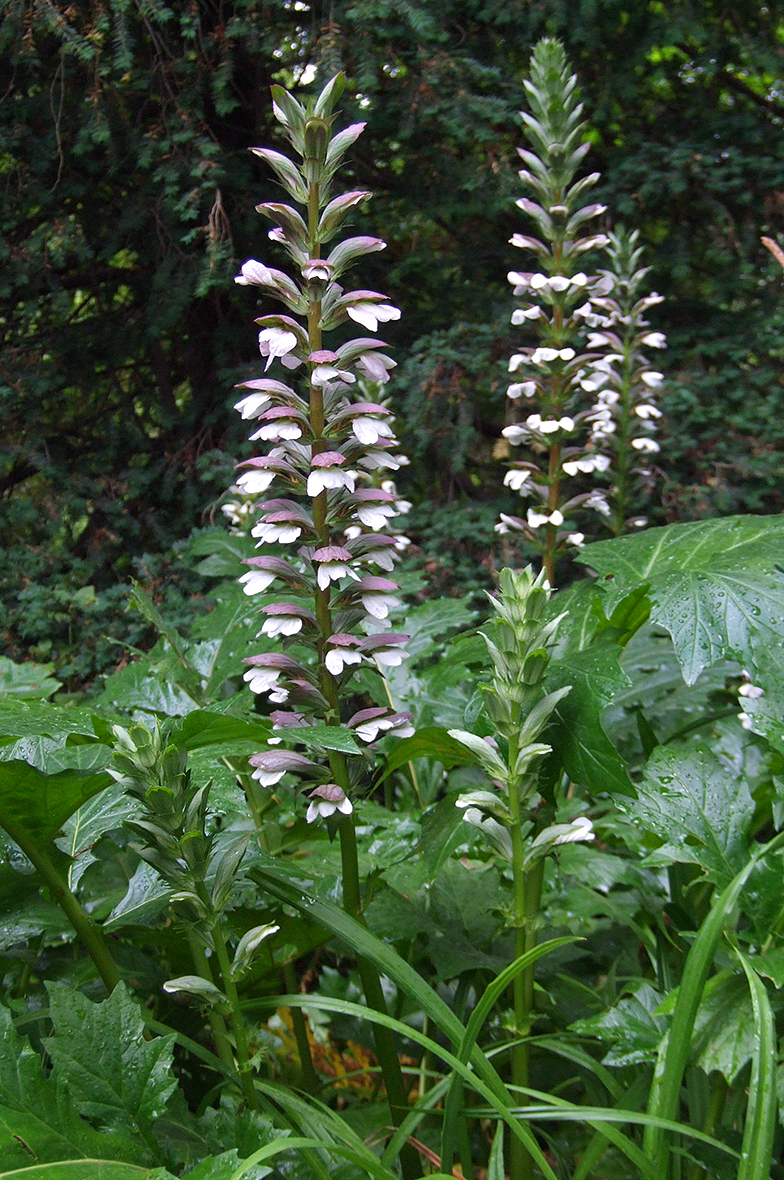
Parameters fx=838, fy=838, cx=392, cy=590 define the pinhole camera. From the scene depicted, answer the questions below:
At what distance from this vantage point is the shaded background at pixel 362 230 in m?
3.50

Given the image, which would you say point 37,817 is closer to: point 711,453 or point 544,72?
point 544,72

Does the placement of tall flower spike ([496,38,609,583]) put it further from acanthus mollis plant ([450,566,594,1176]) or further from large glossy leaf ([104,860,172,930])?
large glossy leaf ([104,860,172,930])

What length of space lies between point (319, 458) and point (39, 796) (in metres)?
0.56

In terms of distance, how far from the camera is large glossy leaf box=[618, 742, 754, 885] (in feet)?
3.79

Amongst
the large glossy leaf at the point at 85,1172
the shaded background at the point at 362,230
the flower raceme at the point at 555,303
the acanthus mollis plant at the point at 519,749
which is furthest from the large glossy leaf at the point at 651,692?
the shaded background at the point at 362,230

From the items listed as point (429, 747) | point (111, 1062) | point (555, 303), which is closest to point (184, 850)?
point (111, 1062)

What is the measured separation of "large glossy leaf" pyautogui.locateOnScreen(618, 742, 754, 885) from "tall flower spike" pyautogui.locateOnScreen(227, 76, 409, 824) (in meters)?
0.39

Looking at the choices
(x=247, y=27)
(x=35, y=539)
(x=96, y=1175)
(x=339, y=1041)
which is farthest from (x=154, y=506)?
(x=96, y=1175)

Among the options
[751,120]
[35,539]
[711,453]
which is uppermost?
[751,120]

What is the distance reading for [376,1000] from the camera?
4.06 ft

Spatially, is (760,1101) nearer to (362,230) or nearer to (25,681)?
(25,681)

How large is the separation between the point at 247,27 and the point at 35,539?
2.35 m

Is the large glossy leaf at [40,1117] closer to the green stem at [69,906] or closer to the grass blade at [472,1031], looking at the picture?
the green stem at [69,906]

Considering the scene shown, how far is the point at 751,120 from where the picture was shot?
3.81m
